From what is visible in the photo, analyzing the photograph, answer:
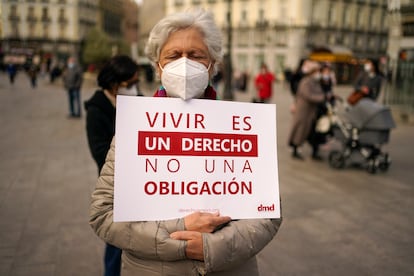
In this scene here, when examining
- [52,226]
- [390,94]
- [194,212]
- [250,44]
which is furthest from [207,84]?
[250,44]

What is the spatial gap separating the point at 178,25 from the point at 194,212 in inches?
29.3

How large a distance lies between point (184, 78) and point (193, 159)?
0.31 meters

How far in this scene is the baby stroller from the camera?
20.1ft

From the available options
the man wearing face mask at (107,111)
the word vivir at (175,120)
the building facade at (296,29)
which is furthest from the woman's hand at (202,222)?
the building facade at (296,29)

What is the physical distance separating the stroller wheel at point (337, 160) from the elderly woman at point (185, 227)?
538 cm

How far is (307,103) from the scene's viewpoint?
23.4 feet

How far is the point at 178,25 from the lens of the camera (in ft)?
5.17

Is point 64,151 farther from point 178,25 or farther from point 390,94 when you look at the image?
point 390,94

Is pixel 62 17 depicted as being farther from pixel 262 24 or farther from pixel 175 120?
pixel 175 120

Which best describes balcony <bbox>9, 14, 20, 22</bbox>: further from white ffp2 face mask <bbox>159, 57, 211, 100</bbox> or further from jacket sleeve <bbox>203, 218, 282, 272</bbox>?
jacket sleeve <bbox>203, 218, 282, 272</bbox>

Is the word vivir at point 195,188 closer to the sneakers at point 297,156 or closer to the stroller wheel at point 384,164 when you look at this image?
the stroller wheel at point 384,164

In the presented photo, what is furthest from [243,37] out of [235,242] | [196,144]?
[235,242]

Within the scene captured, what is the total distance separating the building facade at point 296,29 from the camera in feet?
148

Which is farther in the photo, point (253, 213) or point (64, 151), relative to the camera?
point (64, 151)
